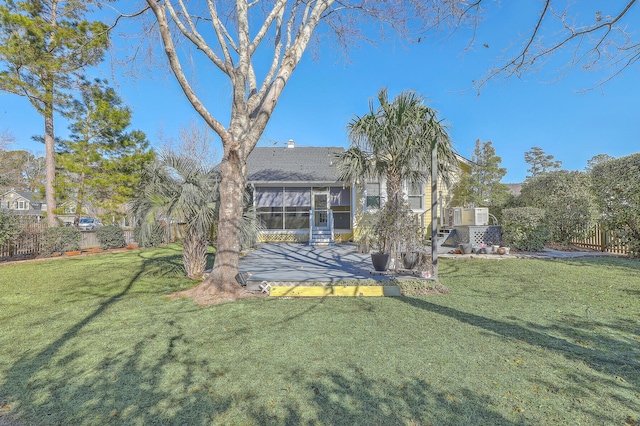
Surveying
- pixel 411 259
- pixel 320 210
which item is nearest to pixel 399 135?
pixel 411 259

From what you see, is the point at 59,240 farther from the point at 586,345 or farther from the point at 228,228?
the point at 586,345

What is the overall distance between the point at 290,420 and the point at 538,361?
2367mm

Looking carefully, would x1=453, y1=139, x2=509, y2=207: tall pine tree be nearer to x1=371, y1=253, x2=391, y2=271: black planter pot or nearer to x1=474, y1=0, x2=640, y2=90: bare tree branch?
x1=371, y1=253, x2=391, y2=271: black planter pot

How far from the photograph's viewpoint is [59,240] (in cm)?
1109

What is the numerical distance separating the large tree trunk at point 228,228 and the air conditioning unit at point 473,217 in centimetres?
881

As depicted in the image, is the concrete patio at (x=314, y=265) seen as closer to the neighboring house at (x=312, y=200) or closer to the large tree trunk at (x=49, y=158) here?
the neighboring house at (x=312, y=200)

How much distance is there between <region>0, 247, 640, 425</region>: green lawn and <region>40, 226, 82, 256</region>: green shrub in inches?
285

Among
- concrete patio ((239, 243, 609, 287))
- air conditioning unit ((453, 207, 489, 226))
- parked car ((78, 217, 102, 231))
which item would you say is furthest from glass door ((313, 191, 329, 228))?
parked car ((78, 217, 102, 231))

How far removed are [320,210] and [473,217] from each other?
20.6ft

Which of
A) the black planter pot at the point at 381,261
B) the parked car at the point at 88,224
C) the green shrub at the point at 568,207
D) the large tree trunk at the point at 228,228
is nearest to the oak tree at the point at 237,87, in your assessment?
the large tree trunk at the point at 228,228

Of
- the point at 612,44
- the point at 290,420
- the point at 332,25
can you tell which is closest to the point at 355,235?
the point at 332,25

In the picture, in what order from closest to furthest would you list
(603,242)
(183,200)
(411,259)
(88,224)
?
(183,200)
(411,259)
(603,242)
(88,224)

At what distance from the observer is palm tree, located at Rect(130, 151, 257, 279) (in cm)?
582

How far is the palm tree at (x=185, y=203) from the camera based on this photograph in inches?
229
